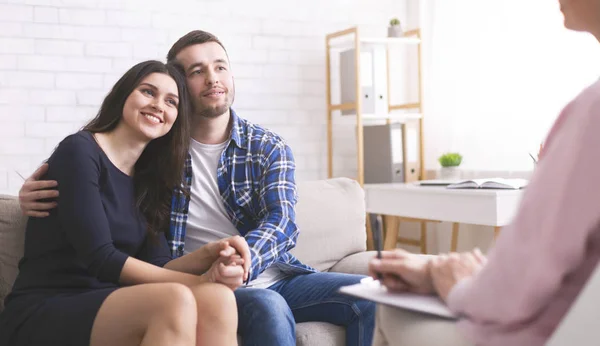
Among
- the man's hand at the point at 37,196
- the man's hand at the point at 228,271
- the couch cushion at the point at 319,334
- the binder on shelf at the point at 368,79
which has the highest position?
the binder on shelf at the point at 368,79

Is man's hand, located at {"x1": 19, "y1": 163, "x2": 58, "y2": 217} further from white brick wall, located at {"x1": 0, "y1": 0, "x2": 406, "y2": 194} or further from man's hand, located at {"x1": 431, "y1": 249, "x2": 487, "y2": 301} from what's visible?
white brick wall, located at {"x1": 0, "y1": 0, "x2": 406, "y2": 194}

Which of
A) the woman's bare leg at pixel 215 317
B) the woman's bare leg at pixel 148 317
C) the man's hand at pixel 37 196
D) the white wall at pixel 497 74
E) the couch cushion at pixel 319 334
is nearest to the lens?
the woman's bare leg at pixel 148 317

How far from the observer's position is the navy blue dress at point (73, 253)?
1.82 metres

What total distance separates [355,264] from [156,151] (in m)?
0.76

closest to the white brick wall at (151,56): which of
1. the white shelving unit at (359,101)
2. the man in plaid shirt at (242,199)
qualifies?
the white shelving unit at (359,101)

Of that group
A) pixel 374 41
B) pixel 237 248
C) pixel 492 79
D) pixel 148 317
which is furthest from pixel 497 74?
pixel 148 317

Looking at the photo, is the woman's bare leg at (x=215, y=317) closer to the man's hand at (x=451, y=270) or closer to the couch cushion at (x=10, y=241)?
the couch cushion at (x=10, y=241)

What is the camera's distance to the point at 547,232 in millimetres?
904

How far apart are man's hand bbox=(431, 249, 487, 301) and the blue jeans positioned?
34.0 inches

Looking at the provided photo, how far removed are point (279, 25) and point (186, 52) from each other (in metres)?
2.16

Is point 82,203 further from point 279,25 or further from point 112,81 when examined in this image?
point 279,25

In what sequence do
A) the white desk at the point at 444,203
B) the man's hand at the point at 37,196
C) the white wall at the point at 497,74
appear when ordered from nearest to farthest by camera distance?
the man's hand at the point at 37,196
the white desk at the point at 444,203
the white wall at the point at 497,74

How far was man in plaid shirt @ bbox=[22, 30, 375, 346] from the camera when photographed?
7.33 ft

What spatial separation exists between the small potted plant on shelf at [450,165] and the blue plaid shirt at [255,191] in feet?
5.85
